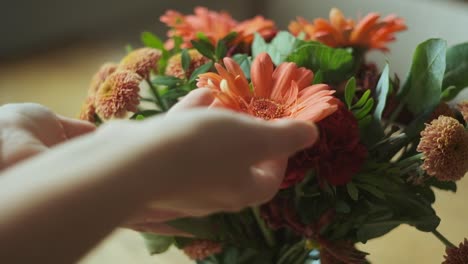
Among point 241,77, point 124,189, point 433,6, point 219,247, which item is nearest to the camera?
point 124,189

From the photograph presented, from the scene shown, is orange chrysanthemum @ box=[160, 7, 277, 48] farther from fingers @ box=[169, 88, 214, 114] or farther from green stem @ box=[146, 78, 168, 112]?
fingers @ box=[169, 88, 214, 114]

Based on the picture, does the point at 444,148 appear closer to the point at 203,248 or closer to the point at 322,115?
the point at 322,115

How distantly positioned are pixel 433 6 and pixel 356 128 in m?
0.85

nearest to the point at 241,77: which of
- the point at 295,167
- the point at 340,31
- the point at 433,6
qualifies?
the point at 295,167

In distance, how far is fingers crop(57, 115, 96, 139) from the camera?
0.39m

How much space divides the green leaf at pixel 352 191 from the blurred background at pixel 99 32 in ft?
1.06

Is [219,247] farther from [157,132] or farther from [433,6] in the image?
[433,6]

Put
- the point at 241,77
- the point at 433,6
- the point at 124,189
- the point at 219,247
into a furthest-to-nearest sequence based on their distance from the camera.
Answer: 1. the point at 433,6
2. the point at 219,247
3. the point at 241,77
4. the point at 124,189

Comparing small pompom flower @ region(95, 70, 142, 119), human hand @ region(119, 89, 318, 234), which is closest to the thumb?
human hand @ region(119, 89, 318, 234)

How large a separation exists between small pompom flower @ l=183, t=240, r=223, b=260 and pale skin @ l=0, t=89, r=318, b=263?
9.2 inches

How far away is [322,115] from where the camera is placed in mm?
370

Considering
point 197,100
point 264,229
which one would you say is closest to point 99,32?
point 264,229

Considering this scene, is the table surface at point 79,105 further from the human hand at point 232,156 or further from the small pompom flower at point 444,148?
the small pompom flower at point 444,148

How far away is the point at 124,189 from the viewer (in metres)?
0.23
